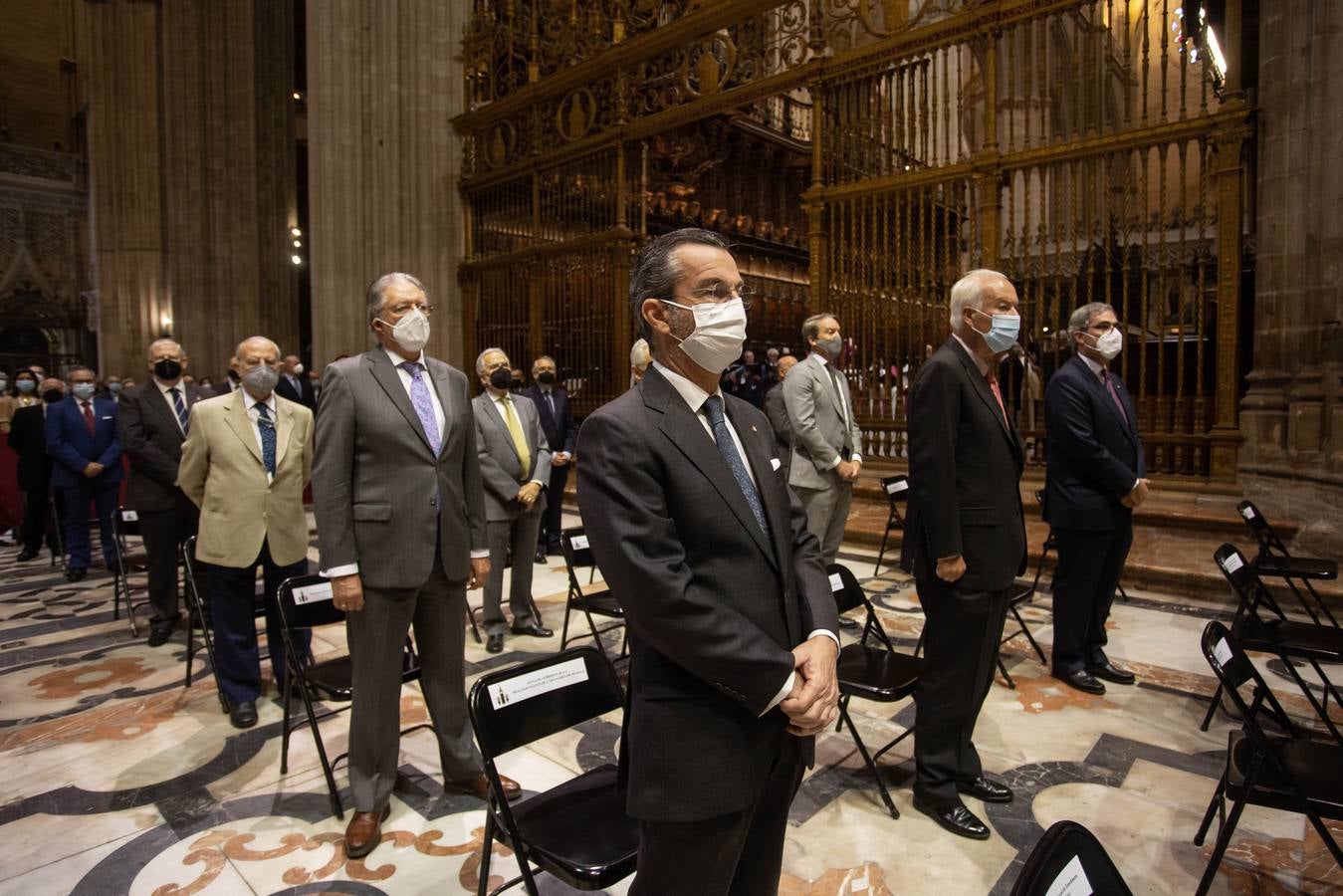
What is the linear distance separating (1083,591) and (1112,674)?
1.51ft

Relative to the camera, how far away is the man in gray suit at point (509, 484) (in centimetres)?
468

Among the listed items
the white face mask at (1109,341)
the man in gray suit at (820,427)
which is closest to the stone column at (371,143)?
the man in gray suit at (820,427)

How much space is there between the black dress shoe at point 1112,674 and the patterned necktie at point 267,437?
4.10m

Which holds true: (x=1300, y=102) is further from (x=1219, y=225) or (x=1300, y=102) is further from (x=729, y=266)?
(x=729, y=266)

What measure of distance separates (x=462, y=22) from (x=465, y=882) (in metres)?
12.3

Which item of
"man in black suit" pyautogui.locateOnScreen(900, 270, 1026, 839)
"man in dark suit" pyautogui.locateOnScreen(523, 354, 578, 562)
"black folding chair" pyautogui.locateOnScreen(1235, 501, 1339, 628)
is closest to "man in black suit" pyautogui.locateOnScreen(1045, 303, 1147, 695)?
"black folding chair" pyautogui.locateOnScreen(1235, 501, 1339, 628)

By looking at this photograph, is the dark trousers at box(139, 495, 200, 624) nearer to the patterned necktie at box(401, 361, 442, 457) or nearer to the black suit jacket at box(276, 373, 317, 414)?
the patterned necktie at box(401, 361, 442, 457)

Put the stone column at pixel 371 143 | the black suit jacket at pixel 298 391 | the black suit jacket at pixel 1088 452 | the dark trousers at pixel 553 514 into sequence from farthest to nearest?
the stone column at pixel 371 143
the black suit jacket at pixel 298 391
the dark trousers at pixel 553 514
the black suit jacket at pixel 1088 452

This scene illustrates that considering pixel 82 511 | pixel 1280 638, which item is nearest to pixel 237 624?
pixel 82 511

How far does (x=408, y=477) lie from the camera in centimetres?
266

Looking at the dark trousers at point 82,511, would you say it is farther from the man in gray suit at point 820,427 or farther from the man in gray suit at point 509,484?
the man in gray suit at point 820,427

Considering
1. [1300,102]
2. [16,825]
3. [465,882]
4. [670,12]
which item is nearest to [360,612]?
[465,882]

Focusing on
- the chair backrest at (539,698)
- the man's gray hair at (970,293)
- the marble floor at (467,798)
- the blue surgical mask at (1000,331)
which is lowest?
the marble floor at (467,798)

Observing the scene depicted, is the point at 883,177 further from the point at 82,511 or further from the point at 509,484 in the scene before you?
the point at 82,511
